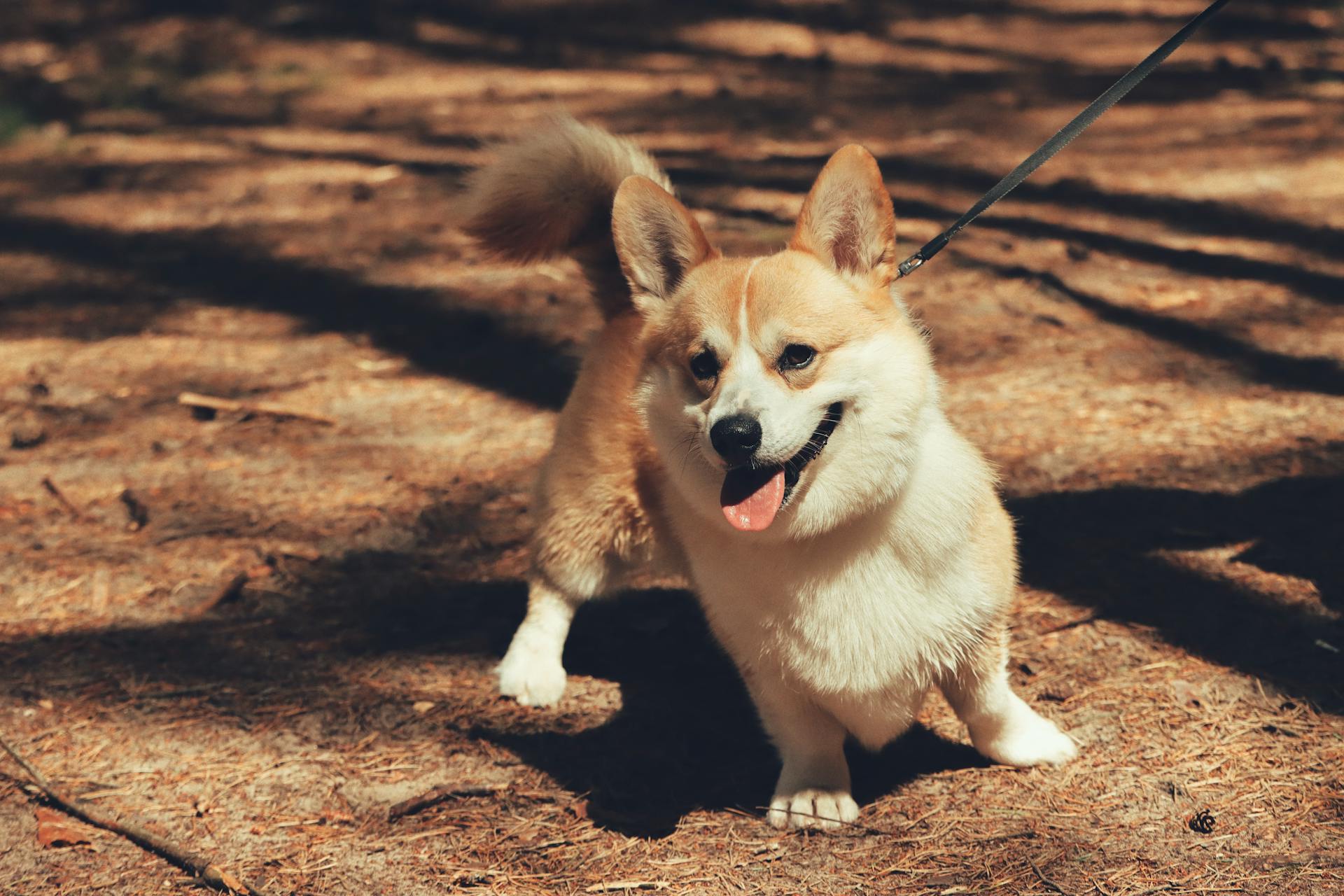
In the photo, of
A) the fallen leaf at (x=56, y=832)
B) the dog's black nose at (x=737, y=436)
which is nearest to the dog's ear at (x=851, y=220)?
the dog's black nose at (x=737, y=436)

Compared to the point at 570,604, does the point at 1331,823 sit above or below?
above

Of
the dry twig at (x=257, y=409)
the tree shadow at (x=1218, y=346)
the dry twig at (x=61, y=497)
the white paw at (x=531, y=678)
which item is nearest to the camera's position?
the white paw at (x=531, y=678)

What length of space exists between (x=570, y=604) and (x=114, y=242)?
4319mm

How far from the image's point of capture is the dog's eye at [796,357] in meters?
2.28

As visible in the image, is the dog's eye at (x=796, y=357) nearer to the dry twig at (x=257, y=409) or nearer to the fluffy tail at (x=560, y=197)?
the fluffy tail at (x=560, y=197)

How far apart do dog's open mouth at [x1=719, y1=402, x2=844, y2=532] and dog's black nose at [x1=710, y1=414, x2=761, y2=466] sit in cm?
7

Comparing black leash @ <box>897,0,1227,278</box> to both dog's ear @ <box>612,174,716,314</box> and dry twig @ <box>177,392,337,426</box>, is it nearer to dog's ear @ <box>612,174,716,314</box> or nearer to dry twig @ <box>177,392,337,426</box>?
dog's ear @ <box>612,174,716,314</box>

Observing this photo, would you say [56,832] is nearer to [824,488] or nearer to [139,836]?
[139,836]

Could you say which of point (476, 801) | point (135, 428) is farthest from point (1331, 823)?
point (135, 428)

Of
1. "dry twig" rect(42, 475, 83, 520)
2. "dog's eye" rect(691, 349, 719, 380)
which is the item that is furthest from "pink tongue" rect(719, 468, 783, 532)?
"dry twig" rect(42, 475, 83, 520)

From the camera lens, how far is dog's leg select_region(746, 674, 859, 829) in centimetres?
245

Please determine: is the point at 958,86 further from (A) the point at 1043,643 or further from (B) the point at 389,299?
(A) the point at 1043,643

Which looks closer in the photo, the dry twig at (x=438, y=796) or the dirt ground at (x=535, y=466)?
the dirt ground at (x=535, y=466)

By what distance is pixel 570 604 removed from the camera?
3.13 m
